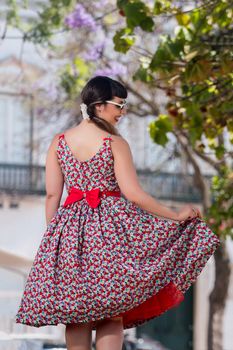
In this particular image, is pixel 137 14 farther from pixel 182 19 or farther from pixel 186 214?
pixel 186 214

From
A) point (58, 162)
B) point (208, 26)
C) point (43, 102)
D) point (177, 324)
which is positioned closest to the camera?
point (58, 162)

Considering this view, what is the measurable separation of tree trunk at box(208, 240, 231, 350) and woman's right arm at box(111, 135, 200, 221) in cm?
1360

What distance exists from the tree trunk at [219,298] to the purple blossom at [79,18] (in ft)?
12.8

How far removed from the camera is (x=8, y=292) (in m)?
27.4

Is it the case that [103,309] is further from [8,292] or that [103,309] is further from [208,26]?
[8,292]

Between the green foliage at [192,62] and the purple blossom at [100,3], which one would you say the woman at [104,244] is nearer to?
the green foliage at [192,62]

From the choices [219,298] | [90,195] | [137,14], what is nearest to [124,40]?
[137,14]

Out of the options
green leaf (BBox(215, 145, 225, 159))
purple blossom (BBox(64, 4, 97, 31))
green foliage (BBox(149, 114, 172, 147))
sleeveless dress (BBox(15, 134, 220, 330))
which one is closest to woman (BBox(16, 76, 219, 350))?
sleeveless dress (BBox(15, 134, 220, 330))

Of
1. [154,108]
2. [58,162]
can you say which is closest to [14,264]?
[154,108]

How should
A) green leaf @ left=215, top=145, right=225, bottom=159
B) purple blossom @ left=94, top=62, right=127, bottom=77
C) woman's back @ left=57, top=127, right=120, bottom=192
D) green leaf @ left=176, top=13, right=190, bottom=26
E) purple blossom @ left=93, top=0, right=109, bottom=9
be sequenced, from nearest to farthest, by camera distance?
woman's back @ left=57, top=127, right=120, bottom=192
green leaf @ left=176, top=13, right=190, bottom=26
green leaf @ left=215, top=145, right=225, bottom=159
purple blossom @ left=94, top=62, right=127, bottom=77
purple blossom @ left=93, top=0, right=109, bottom=9

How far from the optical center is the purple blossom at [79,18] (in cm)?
1900

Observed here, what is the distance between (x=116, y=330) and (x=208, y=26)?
4407 millimetres

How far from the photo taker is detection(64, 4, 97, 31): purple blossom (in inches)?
748

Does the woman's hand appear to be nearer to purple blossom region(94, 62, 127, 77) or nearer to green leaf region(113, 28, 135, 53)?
green leaf region(113, 28, 135, 53)
